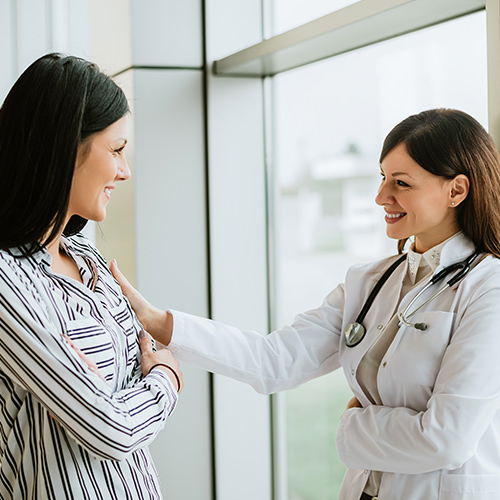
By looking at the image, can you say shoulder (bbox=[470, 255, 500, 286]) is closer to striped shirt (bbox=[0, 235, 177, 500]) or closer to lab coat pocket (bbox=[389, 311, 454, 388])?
lab coat pocket (bbox=[389, 311, 454, 388])

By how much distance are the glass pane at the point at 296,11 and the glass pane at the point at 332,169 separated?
0.67ft

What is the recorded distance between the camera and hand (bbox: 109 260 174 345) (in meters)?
2.07

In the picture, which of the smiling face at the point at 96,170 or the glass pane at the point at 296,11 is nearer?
the smiling face at the point at 96,170

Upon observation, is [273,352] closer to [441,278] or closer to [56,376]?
[441,278]

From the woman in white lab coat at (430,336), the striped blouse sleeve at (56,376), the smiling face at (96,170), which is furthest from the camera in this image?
the woman in white lab coat at (430,336)

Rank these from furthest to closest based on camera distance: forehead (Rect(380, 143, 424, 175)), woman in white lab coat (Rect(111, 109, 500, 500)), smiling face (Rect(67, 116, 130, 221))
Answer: forehead (Rect(380, 143, 424, 175)) → woman in white lab coat (Rect(111, 109, 500, 500)) → smiling face (Rect(67, 116, 130, 221))

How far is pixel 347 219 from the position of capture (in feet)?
9.68

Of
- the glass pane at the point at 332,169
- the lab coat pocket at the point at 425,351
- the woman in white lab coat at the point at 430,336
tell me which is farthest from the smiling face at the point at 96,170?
the glass pane at the point at 332,169

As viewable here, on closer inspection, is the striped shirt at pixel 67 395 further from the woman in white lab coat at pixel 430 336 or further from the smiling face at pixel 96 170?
the woman in white lab coat at pixel 430 336

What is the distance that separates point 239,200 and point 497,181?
5.13 feet

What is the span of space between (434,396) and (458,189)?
532mm

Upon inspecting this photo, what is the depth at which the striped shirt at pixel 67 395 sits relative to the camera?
53.3 inches

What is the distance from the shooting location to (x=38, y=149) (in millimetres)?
1414

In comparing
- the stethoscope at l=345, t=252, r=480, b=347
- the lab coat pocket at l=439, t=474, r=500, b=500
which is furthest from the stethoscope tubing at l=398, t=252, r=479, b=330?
the lab coat pocket at l=439, t=474, r=500, b=500
